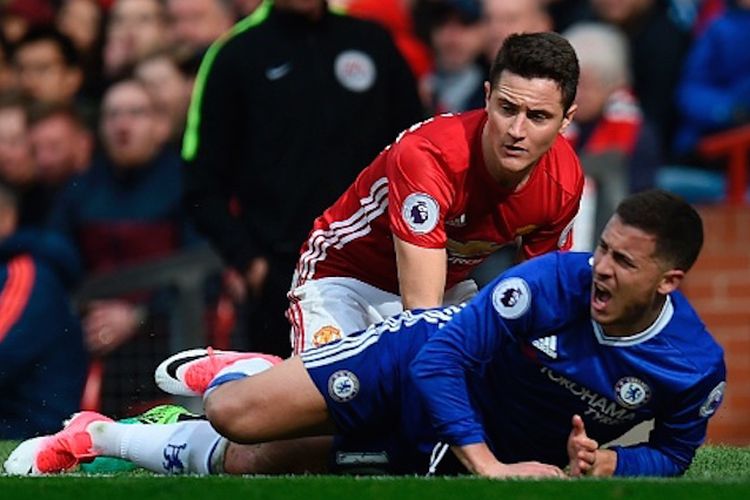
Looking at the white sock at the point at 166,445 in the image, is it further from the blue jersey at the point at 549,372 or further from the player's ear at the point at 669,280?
the player's ear at the point at 669,280

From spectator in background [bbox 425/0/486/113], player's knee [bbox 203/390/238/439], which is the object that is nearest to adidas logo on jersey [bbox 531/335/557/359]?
player's knee [bbox 203/390/238/439]

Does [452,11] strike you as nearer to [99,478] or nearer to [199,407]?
[199,407]

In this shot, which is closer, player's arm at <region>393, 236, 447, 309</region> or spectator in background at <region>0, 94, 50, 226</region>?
player's arm at <region>393, 236, 447, 309</region>

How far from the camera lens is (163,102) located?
12.3 metres

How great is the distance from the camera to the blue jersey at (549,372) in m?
6.70

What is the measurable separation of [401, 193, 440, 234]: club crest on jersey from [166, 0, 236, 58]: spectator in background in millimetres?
5036

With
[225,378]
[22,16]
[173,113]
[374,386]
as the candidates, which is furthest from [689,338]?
[22,16]

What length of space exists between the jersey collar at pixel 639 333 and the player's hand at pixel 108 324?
5.50m

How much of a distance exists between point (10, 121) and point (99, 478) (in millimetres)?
6201

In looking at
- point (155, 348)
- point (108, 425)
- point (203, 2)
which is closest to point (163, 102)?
point (203, 2)

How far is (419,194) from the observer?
7.44 meters

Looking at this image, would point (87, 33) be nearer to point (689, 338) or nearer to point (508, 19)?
point (508, 19)

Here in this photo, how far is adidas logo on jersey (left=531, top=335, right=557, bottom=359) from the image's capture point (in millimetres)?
6781

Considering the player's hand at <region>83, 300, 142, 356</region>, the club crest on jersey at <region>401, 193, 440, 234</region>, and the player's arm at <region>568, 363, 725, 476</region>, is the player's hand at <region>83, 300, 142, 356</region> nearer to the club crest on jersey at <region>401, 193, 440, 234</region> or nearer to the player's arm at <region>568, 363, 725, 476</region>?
the club crest on jersey at <region>401, 193, 440, 234</region>
